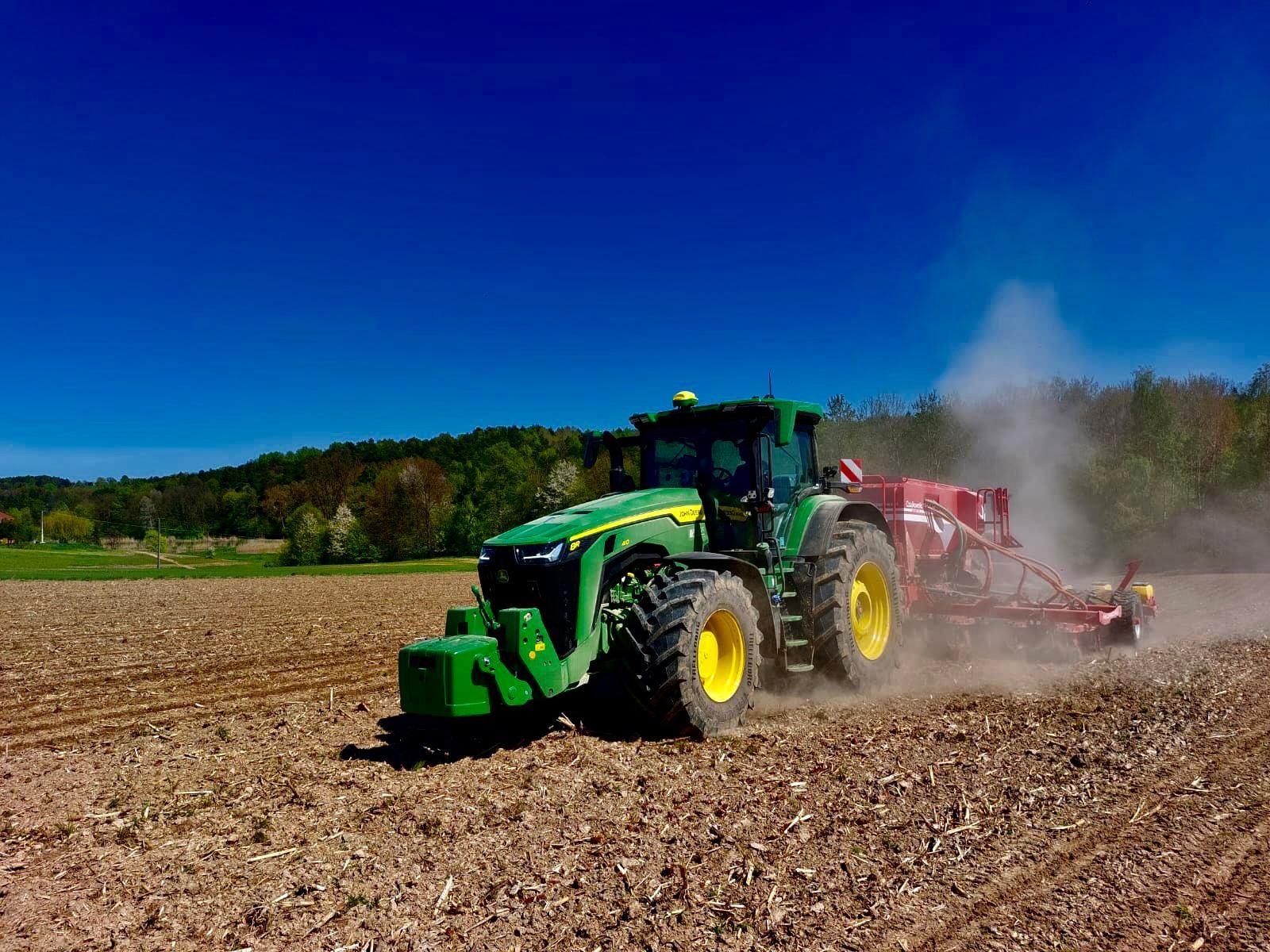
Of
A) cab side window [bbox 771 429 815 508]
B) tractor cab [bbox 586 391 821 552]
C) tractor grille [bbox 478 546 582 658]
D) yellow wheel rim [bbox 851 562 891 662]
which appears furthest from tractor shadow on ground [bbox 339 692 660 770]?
yellow wheel rim [bbox 851 562 891 662]

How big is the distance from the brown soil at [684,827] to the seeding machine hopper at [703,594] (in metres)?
0.52

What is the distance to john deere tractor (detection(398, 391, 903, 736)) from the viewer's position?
6.00 meters

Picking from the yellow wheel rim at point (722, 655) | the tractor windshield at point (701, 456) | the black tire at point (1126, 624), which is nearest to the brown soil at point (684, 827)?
the yellow wheel rim at point (722, 655)

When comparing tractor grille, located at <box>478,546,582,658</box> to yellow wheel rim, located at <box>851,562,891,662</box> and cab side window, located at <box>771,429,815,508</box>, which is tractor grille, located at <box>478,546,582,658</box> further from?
yellow wheel rim, located at <box>851,562,891,662</box>

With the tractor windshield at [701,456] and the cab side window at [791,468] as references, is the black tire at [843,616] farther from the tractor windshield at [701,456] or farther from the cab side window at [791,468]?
the tractor windshield at [701,456]

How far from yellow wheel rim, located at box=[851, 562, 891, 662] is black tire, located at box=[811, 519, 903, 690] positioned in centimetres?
9

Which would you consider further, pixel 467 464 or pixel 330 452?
pixel 330 452

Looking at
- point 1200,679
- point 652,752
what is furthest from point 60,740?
point 1200,679

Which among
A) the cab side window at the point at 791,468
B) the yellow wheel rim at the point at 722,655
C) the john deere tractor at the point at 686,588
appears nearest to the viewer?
the john deere tractor at the point at 686,588

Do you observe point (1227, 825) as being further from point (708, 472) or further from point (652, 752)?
point (708, 472)

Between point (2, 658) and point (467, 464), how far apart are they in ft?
263

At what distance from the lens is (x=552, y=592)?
628 centimetres

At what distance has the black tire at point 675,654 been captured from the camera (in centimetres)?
612

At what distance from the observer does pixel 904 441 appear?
1746 inches
